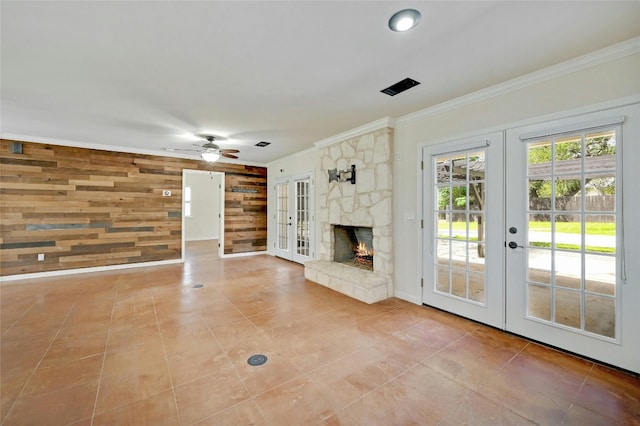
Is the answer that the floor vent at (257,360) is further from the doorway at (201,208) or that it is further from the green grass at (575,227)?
the doorway at (201,208)

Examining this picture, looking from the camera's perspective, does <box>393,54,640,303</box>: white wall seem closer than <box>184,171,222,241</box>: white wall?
Yes

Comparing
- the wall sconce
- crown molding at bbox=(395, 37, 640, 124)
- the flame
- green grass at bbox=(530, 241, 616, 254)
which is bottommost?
the flame

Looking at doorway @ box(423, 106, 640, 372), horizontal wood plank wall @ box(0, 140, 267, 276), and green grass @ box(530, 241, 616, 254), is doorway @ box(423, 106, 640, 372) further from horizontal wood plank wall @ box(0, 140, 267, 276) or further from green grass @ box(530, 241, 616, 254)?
horizontal wood plank wall @ box(0, 140, 267, 276)

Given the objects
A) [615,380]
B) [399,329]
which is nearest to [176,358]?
[399,329]

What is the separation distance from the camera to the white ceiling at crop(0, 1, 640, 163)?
182cm

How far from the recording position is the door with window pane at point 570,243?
7.30 ft

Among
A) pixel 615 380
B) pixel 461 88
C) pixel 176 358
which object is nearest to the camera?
pixel 615 380

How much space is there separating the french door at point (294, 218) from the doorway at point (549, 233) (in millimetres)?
3313

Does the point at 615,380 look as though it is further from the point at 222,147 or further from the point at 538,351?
the point at 222,147

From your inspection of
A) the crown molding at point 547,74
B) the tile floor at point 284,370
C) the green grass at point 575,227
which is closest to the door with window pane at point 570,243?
the green grass at point 575,227

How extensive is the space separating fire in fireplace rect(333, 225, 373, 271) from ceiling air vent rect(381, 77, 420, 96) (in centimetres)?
252

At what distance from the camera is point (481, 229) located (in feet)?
10.2

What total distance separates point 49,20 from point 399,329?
4.02m

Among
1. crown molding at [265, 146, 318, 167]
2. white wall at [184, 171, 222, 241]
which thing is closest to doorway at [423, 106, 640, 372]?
crown molding at [265, 146, 318, 167]
